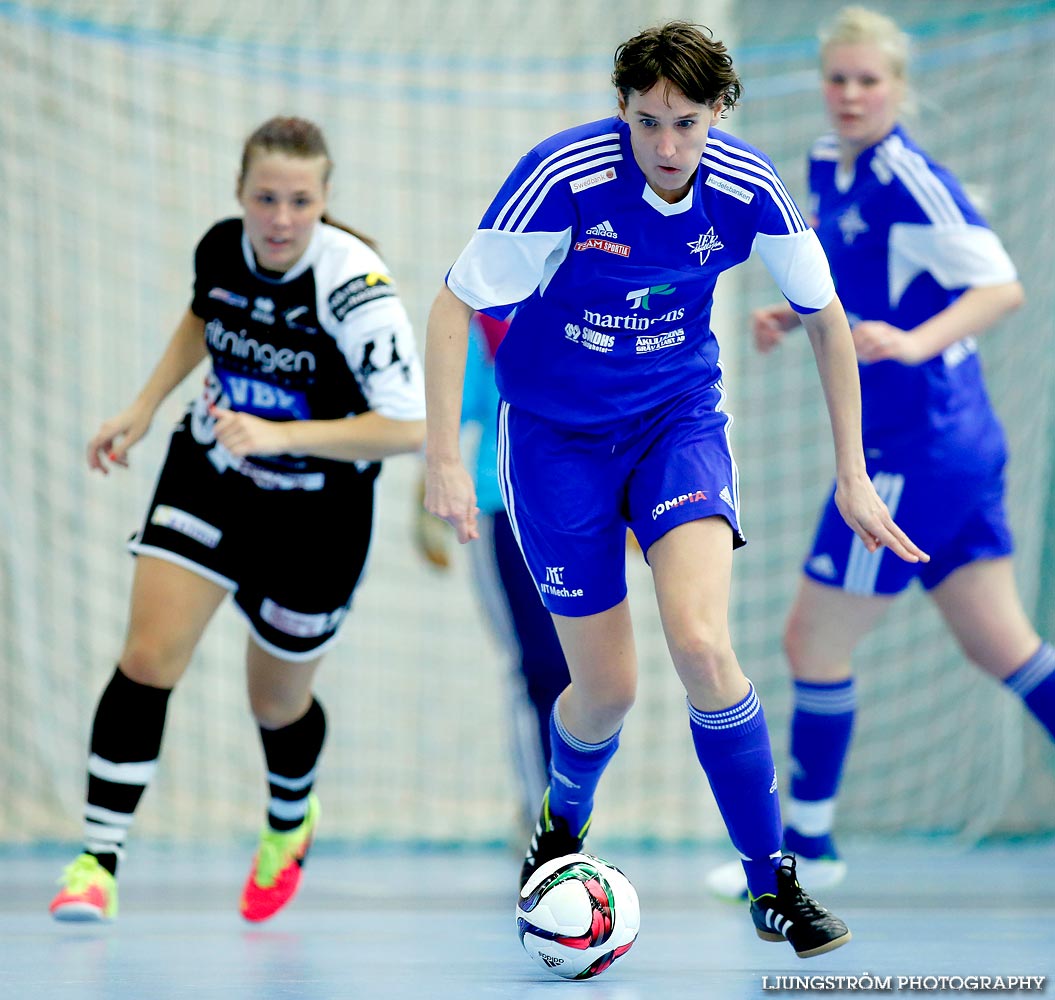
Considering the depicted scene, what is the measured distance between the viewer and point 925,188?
3975 millimetres

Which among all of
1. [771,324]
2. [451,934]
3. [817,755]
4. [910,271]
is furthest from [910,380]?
[451,934]

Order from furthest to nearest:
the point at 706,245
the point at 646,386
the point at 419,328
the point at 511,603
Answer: the point at 419,328 < the point at 511,603 < the point at 646,386 < the point at 706,245

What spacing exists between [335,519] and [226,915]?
1.08 m

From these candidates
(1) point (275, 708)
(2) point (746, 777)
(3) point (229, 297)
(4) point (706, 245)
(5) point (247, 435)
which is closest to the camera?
(2) point (746, 777)

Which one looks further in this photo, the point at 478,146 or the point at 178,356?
the point at 478,146

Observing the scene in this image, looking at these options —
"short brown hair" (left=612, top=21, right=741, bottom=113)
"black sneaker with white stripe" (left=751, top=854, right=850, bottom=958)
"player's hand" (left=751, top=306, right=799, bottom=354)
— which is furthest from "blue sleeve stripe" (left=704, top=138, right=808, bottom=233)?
"black sneaker with white stripe" (left=751, top=854, right=850, bottom=958)

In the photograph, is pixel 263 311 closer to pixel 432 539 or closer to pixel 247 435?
pixel 247 435

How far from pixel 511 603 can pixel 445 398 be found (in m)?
1.95

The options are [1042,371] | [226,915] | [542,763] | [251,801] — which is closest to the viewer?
[226,915]

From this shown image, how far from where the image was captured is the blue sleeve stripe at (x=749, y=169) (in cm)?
292

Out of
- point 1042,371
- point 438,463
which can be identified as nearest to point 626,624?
point 438,463

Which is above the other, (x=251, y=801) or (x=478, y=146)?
(x=478, y=146)

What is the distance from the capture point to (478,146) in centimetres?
668

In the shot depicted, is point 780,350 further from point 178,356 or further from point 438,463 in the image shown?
point 438,463
